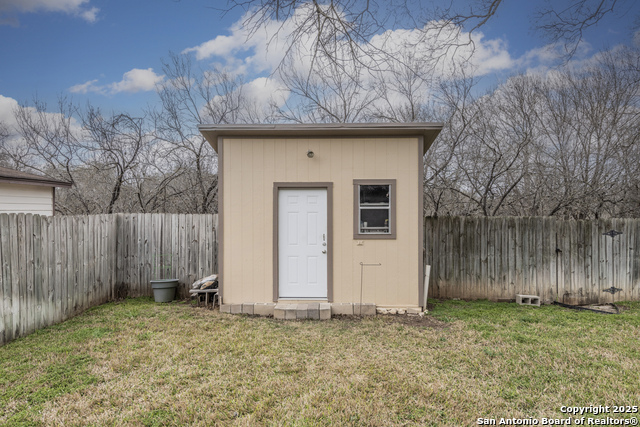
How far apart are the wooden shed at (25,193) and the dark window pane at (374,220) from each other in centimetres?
621

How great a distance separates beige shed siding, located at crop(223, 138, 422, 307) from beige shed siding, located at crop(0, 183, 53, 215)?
4117 mm

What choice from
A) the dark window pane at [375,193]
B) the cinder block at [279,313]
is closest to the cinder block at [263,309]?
the cinder block at [279,313]

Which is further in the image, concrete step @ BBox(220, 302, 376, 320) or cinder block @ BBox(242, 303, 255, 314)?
cinder block @ BBox(242, 303, 255, 314)

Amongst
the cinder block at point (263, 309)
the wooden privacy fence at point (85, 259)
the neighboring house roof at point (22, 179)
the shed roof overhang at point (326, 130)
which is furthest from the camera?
the neighboring house roof at point (22, 179)

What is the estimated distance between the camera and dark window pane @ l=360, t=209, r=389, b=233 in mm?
5758

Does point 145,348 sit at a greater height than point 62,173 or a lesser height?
lesser

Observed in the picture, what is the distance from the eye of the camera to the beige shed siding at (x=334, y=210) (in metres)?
5.72

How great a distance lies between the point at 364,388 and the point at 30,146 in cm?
1171

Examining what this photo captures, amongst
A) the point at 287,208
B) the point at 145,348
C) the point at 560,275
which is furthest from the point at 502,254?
the point at 145,348

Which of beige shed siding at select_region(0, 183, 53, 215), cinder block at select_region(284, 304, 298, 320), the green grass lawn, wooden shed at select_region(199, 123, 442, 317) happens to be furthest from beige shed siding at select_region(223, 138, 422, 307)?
beige shed siding at select_region(0, 183, 53, 215)

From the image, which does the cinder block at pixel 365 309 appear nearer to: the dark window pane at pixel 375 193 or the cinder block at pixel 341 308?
the cinder block at pixel 341 308

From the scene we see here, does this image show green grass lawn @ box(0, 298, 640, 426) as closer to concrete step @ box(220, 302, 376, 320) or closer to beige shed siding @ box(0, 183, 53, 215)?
concrete step @ box(220, 302, 376, 320)

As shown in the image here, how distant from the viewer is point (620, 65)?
896 cm

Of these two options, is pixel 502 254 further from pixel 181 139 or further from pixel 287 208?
pixel 181 139
